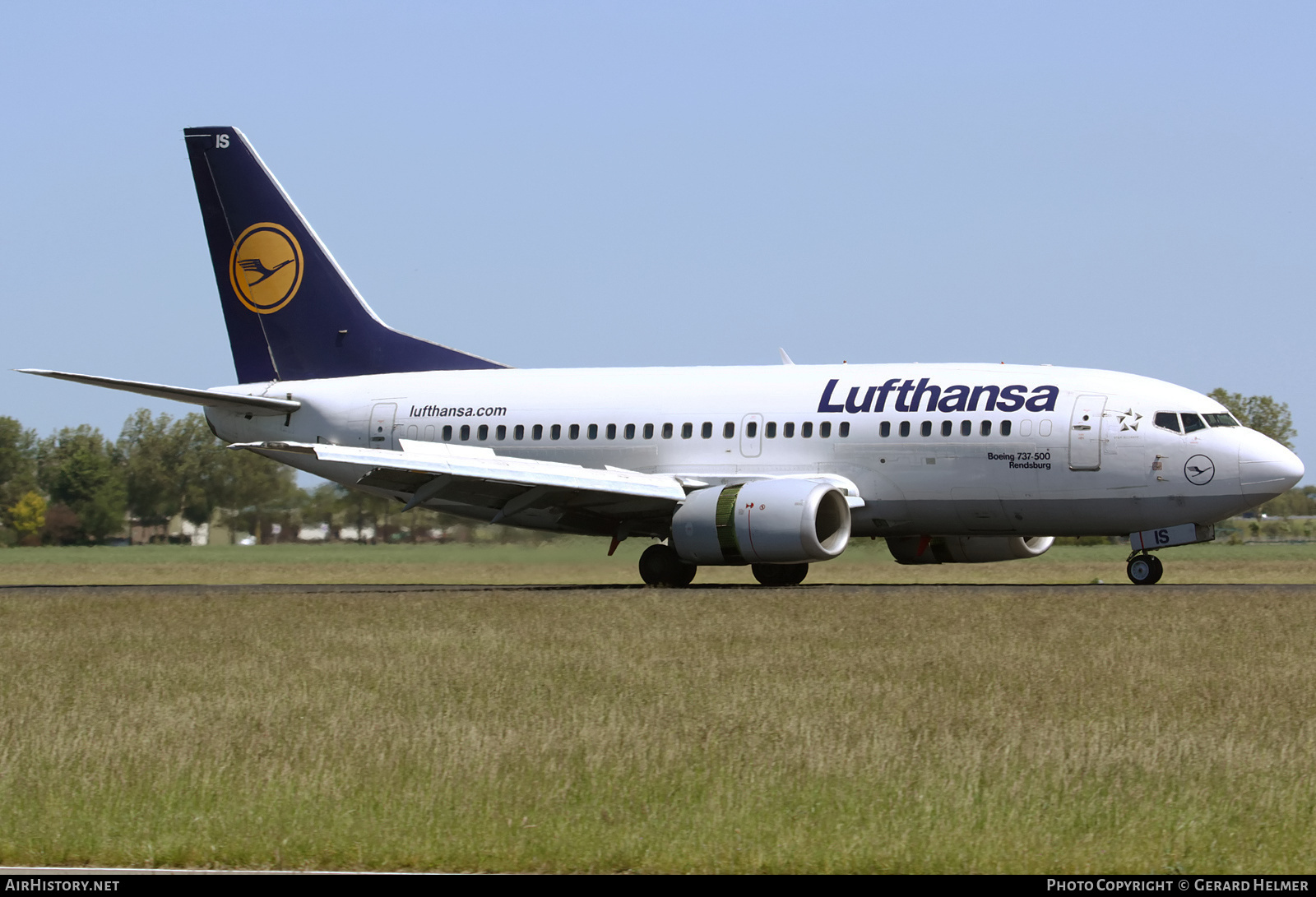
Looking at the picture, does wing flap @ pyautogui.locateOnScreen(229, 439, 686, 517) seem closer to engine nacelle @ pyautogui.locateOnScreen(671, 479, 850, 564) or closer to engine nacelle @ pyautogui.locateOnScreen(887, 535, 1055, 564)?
engine nacelle @ pyautogui.locateOnScreen(671, 479, 850, 564)

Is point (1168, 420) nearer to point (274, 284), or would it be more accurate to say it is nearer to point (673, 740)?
point (673, 740)

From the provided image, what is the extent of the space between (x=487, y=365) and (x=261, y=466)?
12913mm

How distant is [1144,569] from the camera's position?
2877cm

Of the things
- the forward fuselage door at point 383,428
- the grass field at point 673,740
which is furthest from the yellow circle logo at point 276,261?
the grass field at point 673,740

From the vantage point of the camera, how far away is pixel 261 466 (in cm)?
4541

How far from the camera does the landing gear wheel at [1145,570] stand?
28.6 metres

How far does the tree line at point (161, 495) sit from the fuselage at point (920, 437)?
125 inches

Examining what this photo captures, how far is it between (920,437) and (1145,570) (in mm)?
4515

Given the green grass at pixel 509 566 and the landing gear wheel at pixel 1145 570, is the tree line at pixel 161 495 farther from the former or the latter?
the landing gear wheel at pixel 1145 570

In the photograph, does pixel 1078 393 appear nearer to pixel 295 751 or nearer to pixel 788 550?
pixel 788 550

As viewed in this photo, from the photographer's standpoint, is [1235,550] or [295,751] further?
[1235,550]

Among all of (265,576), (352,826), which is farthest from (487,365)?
(352,826)

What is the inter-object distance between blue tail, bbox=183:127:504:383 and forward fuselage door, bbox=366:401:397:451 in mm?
1689

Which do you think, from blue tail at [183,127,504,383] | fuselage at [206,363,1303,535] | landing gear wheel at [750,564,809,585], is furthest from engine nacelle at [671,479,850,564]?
blue tail at [183,127,504,383]
